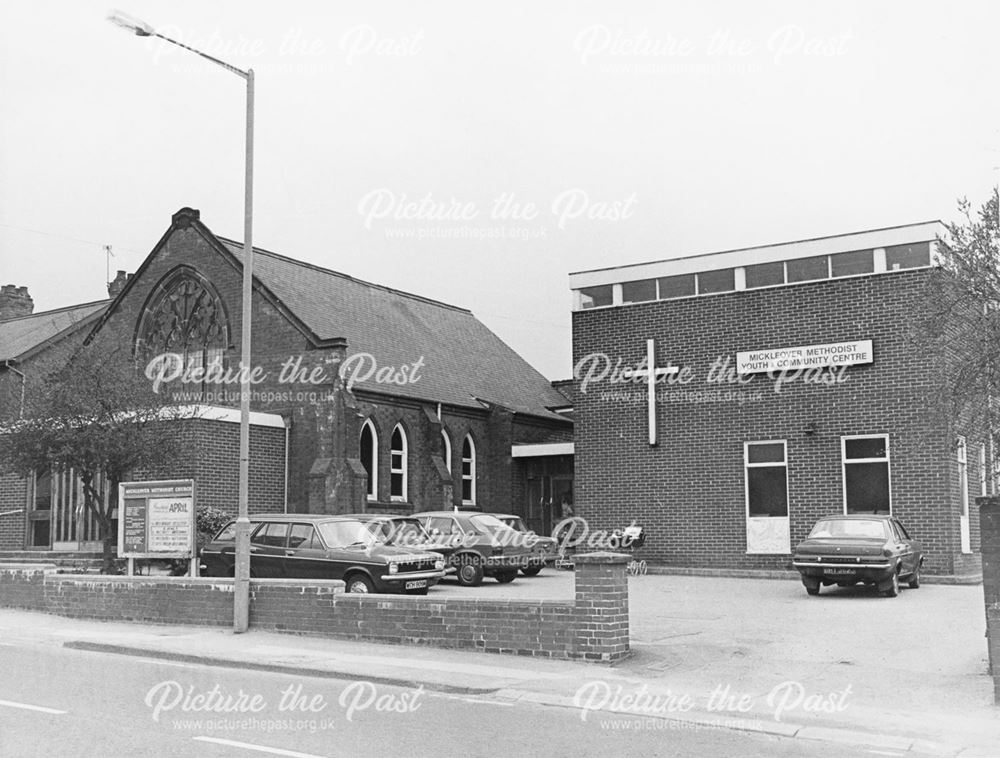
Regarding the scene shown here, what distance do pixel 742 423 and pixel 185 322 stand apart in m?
17.6

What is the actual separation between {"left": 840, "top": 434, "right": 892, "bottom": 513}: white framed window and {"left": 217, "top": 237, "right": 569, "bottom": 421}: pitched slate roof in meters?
14.0

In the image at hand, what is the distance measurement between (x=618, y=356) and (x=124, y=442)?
11665 millimetres

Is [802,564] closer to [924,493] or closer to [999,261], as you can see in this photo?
[924,493]

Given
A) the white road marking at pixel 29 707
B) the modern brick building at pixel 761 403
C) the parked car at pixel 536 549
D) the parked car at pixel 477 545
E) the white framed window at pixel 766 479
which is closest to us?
the white road marking at pixel 29 707

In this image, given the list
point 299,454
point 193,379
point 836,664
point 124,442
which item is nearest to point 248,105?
point 124,442

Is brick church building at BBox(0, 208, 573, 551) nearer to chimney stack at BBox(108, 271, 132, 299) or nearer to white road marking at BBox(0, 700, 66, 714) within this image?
chimney stack at BBox(108, 271, 132, 299)

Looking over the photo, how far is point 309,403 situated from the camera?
105 feet

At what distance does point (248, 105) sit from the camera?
16.8 m

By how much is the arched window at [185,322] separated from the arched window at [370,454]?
484cm

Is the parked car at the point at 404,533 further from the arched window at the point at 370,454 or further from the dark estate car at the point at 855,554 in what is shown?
the arched window at the point at 370,454

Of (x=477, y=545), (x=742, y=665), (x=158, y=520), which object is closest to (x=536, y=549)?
(x=477, y=545)

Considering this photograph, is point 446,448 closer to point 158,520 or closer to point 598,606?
point 158,520

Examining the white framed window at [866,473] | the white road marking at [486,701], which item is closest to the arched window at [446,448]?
the white framed window at [866,473]

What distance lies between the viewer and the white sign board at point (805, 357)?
24766mm
